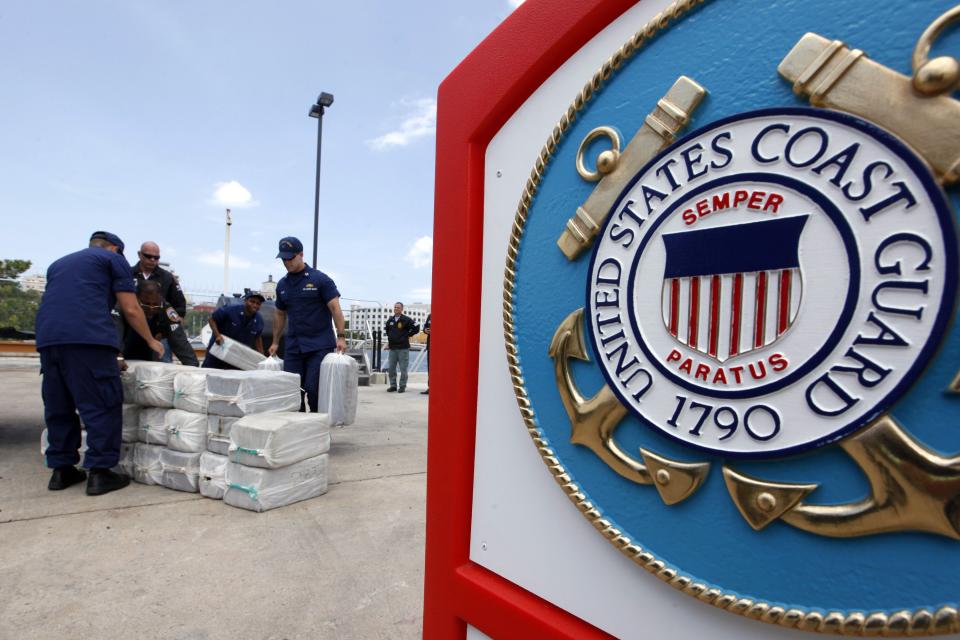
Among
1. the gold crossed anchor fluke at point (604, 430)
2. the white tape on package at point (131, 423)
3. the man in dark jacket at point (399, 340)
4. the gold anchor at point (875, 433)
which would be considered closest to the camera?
the gold anchor at point (875, 433)

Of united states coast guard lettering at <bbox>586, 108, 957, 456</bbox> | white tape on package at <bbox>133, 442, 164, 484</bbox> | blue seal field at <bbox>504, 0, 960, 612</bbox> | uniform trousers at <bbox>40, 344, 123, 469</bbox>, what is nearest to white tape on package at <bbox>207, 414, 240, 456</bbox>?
white tape on package at <bbox>133, 442, 164, 484</bbox>

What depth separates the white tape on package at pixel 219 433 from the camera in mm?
2885

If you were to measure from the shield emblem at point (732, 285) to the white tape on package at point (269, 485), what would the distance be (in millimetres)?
2622

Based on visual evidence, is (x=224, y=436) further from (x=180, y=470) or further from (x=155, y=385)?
(x=155, y=385)

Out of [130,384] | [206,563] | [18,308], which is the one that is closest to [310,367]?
[130,384]

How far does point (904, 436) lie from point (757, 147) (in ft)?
0.99

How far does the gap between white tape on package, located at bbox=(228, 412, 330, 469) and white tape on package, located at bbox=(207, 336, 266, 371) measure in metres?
1.37

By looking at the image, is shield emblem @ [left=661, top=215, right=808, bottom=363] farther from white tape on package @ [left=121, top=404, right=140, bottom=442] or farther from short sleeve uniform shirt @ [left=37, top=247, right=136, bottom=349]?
white tape on package @ [left=121, top=404, right=140, bottom=442]

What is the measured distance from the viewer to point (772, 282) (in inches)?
20.6

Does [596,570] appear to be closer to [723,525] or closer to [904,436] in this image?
[723,525]

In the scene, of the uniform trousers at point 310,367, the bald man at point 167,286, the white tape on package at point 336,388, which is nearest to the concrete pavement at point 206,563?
the white tape on package at point 336,388

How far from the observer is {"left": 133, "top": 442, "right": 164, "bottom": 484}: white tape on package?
122 inches

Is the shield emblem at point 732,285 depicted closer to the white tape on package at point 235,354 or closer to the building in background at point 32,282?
the white tape on package at point 235,354

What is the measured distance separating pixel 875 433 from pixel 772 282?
0.55 feet
